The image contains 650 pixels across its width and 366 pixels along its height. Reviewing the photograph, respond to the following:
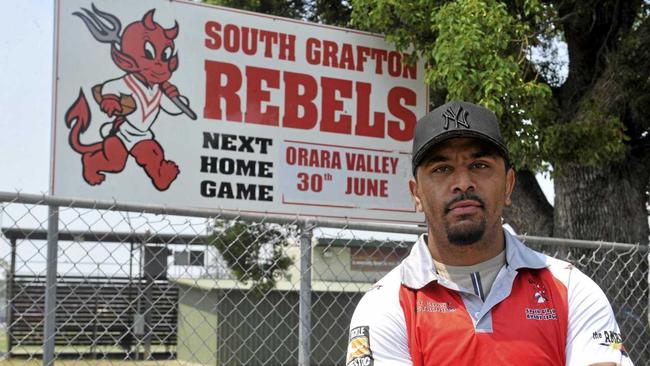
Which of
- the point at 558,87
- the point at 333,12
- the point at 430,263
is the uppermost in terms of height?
the point at 333,12

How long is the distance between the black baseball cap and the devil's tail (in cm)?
376

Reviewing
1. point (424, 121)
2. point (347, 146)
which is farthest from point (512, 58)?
point (424, 121)

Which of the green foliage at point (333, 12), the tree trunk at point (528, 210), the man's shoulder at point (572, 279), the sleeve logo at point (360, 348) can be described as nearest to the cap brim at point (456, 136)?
the man's shoulder at point (572, 279)

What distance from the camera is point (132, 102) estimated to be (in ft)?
19.6

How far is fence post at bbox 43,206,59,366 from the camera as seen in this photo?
3.79 meters

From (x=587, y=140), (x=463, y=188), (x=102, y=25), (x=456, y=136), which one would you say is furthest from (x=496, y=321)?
(x=587, y=140)

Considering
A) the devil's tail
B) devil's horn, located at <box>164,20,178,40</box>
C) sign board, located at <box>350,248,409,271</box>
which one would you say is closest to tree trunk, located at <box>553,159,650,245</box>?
sign board, located at <box>350,248,409,271</box>

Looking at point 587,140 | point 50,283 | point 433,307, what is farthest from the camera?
point 587,140

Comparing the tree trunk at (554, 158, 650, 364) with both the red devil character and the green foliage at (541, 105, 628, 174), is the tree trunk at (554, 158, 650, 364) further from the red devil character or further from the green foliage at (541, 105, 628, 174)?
the red devil character

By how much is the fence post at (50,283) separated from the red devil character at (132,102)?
1.84 m

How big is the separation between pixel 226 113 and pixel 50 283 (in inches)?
105

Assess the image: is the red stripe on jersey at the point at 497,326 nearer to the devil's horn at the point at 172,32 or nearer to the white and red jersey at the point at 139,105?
the white and red jersey at the point at 139,105

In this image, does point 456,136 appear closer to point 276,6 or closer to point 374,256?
point 374,256

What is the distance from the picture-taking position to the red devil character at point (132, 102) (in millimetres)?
5742
